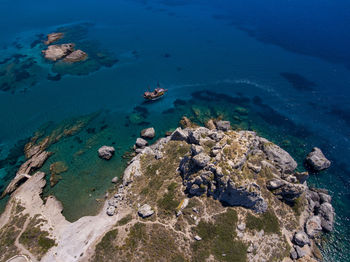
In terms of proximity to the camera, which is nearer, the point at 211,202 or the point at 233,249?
the point at 233,249

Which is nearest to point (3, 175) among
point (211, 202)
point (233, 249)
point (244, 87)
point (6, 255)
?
point (6, 255)

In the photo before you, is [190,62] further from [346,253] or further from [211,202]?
[346,253]

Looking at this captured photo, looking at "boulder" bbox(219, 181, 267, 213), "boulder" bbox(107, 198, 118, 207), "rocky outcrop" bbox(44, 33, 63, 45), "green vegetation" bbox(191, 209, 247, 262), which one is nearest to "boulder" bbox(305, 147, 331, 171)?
"boulder" bbox(219, 181, 267, 213)

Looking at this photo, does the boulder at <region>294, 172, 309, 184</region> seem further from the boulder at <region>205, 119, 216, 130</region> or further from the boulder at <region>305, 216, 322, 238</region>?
the boulder at <region>205, 119, 216, 130</region>

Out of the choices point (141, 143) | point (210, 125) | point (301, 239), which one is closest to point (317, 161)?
point (301, 239)

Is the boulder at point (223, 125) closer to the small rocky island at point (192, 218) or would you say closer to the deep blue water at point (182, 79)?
the deep blue water at point (182, 79)

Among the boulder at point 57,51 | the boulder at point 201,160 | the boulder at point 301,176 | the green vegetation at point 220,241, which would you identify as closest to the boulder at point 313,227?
the boulder at point 301,176
